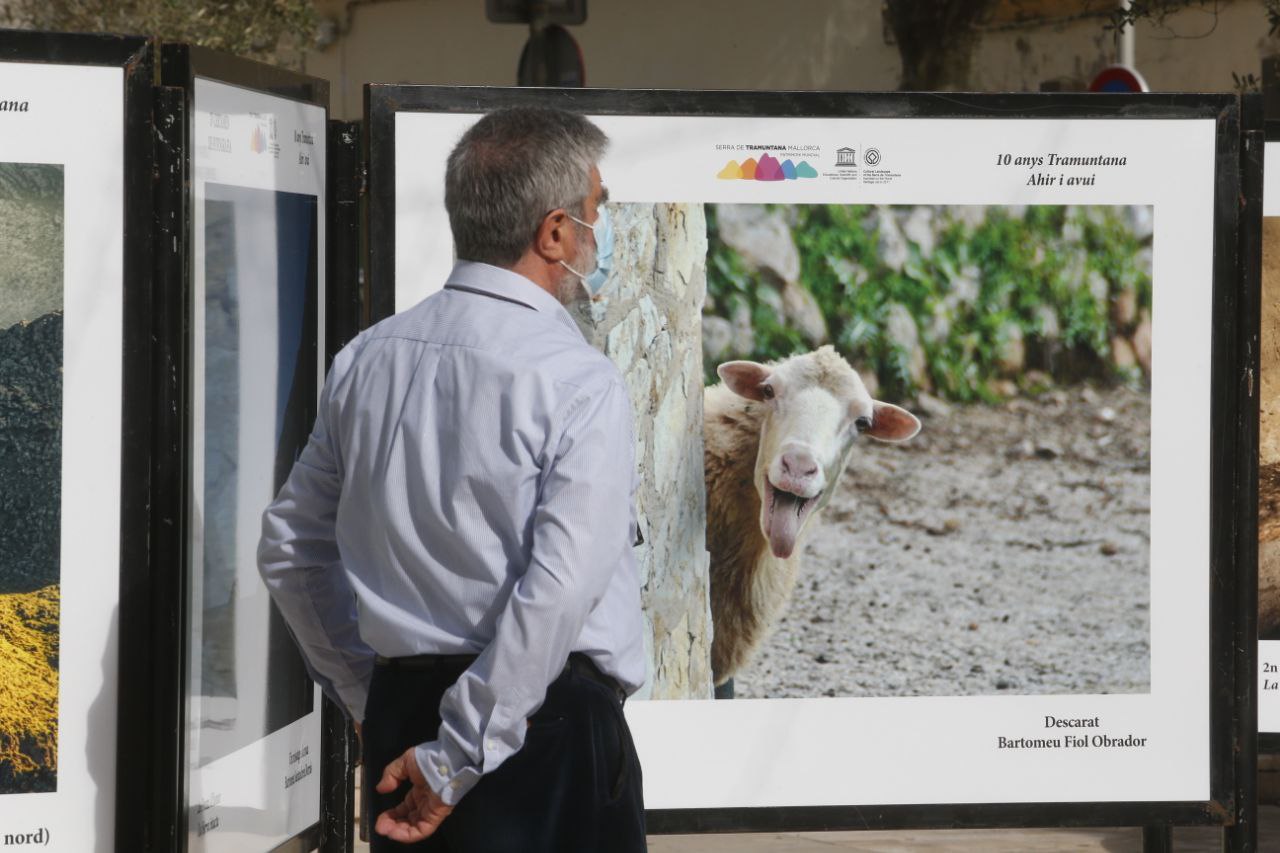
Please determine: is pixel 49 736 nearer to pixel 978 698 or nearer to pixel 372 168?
pixel 372 168

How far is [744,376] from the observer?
3914 millimetres

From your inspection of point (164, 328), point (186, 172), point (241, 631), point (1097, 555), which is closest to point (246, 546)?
point (241, 631)

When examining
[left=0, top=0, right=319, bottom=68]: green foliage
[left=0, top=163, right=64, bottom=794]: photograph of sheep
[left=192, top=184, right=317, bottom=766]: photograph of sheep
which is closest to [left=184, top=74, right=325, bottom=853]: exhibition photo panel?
[left=192, top=184, right=317, bottom=766]: photograph of sheep

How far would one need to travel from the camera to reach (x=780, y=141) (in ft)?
12.6

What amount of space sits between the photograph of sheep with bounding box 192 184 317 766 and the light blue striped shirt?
3.28 ft

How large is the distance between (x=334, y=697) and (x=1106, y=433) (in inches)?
79.7

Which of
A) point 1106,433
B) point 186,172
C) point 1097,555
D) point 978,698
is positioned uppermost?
point 186,172

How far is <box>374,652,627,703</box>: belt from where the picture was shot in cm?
253

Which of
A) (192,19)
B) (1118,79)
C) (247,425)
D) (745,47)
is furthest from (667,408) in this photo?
(745,47)

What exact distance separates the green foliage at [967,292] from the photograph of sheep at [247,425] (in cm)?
96

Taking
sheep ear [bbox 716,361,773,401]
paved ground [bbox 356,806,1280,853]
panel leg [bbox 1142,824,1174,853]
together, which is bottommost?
paved ground [bbox 356,806,1280,853]

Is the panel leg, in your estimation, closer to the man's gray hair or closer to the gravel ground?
the gravel ground

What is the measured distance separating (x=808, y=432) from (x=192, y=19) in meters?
6.33

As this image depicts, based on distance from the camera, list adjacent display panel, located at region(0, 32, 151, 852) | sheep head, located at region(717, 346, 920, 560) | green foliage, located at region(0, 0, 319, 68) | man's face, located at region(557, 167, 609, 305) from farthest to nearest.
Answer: green foliage, located at region(0, 0, 319, 68), sheep head, located at region(717, 346, 920, 560), adjacent display panel, located at region(0, 32, 151, 852), man's face, located at region(557, 167, 609, 305)
